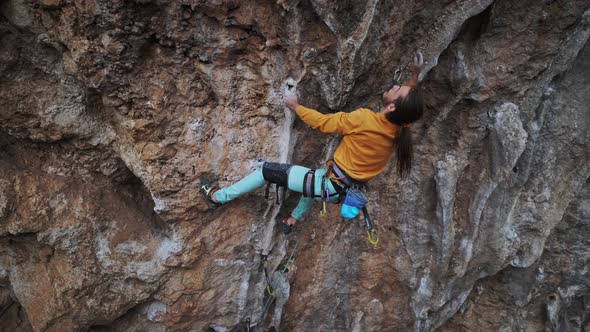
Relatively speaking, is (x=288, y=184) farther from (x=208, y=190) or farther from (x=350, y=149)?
(x=208, y=190)

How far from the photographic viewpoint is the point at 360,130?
339cm

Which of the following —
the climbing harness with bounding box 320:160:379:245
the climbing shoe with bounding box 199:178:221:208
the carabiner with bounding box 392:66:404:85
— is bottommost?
the climbing harness with bounding box 320:160:379:245

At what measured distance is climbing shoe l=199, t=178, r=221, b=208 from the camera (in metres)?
3.81

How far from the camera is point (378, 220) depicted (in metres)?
5.08

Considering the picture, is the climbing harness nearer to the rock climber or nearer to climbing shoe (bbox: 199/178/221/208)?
the rock climber

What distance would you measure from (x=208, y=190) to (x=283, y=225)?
1.00 m

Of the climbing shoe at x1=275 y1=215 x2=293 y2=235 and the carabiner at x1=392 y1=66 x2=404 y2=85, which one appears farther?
the climbing shoe at x1=275 y1=215 x2=293 y2=235

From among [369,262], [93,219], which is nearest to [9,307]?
[93,219]

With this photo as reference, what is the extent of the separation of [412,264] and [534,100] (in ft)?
8.71

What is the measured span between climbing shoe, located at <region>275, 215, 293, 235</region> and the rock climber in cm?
68

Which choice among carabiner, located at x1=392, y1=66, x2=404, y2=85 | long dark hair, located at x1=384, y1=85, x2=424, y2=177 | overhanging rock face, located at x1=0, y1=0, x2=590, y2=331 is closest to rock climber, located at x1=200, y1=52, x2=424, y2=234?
long dark hair, located at x1=384, y1=85, x2=424, y2=177

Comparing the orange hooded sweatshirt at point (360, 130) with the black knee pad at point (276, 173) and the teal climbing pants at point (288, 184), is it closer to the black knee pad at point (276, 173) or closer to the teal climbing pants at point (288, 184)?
the teal climbing pants at point (288, 184)

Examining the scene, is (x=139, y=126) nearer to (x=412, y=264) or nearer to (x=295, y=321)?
(x=295, y=321)

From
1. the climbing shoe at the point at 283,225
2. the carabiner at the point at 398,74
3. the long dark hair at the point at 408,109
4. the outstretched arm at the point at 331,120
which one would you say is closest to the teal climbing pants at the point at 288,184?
the outstretched arm at the point at 331,120
